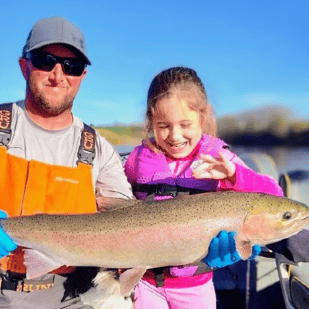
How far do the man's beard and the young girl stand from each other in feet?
2.75

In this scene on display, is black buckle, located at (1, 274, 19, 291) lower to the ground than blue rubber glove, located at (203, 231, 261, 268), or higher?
lower

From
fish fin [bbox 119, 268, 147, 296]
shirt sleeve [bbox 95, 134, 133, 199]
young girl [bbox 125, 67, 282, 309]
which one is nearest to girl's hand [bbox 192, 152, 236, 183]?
young girl [bbox 125, 67, 282, 309]

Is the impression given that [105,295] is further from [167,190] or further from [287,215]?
[287,215]

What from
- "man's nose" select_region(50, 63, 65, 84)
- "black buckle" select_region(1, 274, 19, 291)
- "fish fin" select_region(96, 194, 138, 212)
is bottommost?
"black buckle" select_region(1, 274, 19, 291)

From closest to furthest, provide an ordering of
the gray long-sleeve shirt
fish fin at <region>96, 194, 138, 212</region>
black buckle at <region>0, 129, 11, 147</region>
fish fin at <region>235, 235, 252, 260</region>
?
fish fin at <region>235, 235, 252, 260</region>
fish fin at <region>96, 194, 138, 212</region>
black buckle at <region>0, 129, 11, 147</region>
the gray long-sleeve shirt

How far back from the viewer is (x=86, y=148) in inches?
142

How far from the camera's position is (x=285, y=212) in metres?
3.08

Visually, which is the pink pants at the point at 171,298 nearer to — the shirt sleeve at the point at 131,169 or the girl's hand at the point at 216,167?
the shirt sleeve at the point at 131,169

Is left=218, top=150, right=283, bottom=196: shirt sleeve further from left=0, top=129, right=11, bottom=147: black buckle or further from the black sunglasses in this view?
left=0, top=129, right=11, bottom=147: black buckle

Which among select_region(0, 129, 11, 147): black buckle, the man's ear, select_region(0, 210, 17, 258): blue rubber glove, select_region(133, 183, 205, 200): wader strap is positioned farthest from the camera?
select_region(133, 183, 205, 200): wader strap

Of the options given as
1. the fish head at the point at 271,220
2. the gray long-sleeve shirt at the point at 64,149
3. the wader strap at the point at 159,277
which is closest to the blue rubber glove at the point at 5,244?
the gray long-sleeve shirt at the point at 64,149

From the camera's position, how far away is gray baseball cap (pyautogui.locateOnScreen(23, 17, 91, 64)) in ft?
11.8

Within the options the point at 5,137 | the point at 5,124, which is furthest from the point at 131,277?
the point at 5,124

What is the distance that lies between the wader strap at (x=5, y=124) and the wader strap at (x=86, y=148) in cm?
63
